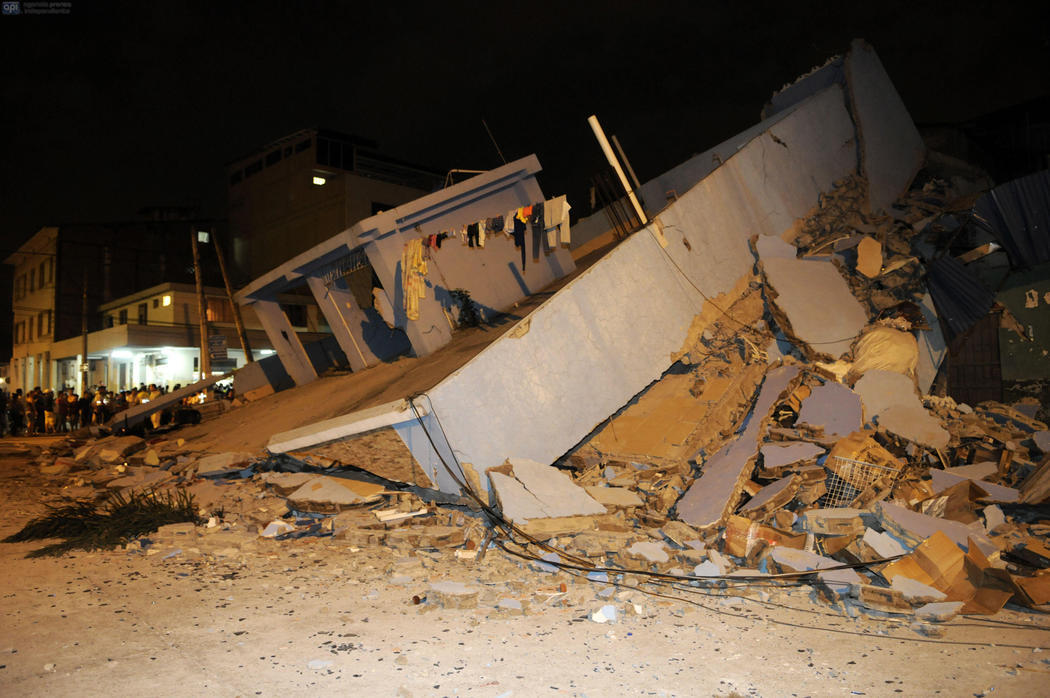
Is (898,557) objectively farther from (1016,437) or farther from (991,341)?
(991,341)

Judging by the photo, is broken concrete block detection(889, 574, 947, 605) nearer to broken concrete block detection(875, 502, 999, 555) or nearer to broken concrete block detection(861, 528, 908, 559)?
broken concrete block detection(861, 528, 908, 559)

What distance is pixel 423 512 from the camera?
6.25 m

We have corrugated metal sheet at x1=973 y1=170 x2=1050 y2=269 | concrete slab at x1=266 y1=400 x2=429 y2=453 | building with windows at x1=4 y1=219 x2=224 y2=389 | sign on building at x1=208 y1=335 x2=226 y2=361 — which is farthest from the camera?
building with windows at x1=4 y1=219 x2=224 y2=389

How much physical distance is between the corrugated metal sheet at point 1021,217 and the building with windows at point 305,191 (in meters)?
26.0

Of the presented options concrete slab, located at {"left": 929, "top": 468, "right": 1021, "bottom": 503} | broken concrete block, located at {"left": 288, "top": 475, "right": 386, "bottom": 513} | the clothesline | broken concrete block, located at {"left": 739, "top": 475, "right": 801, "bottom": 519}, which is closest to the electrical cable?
broken concrete block, located at {"left": 288, "top": 475, "right": 386, "bottom": 513}

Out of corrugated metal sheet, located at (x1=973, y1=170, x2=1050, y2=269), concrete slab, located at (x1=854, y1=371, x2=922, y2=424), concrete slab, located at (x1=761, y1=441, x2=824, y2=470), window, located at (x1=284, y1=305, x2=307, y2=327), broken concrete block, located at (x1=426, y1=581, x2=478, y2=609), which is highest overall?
window, located at (x1=284, y1=305, x2=307, y2=327)

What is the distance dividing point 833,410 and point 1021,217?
18.2 ft

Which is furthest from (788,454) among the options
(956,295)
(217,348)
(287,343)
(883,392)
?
(217,348)

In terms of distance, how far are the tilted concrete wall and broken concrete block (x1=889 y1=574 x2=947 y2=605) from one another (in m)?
3.67

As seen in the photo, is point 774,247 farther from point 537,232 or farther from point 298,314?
point 298,314

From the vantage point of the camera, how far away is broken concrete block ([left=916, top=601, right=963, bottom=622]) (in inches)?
157

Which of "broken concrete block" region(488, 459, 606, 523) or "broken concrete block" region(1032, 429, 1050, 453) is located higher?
"broken concrete block" region(1032, 429, 1050, 453)

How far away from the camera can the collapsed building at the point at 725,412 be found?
5.11 meters

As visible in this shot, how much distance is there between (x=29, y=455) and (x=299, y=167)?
73.7 feet
